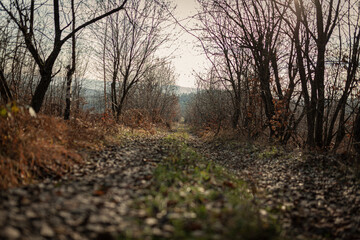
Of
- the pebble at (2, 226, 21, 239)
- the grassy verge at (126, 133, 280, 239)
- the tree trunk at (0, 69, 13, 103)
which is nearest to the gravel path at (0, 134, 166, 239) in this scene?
the pebble at (2, 226, 21, 239)

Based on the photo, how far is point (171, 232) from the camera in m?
2.58

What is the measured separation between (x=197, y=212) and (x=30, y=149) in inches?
145

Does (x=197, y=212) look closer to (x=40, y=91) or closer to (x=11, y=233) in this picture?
(x=11, y=233)

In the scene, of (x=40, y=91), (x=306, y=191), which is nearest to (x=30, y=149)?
(x=40, y=91)

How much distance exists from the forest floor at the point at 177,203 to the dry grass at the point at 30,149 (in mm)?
388

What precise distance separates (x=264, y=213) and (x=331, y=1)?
8.54 metres

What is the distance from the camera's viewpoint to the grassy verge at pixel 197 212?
2.51 m

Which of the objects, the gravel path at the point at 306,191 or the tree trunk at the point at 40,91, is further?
the tree trunk at the point at 40,91

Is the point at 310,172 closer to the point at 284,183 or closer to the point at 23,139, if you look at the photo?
the point at 284,183

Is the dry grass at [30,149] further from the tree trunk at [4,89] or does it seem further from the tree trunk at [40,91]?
the tree trunk at [40,91]

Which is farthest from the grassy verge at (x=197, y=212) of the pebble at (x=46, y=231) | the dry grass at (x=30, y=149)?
the dry grass at (x=30, y=149)

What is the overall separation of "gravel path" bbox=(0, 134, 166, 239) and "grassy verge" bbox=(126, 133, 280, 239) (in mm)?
263

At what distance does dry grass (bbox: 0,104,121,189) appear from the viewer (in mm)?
3951

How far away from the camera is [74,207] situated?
2.79m
